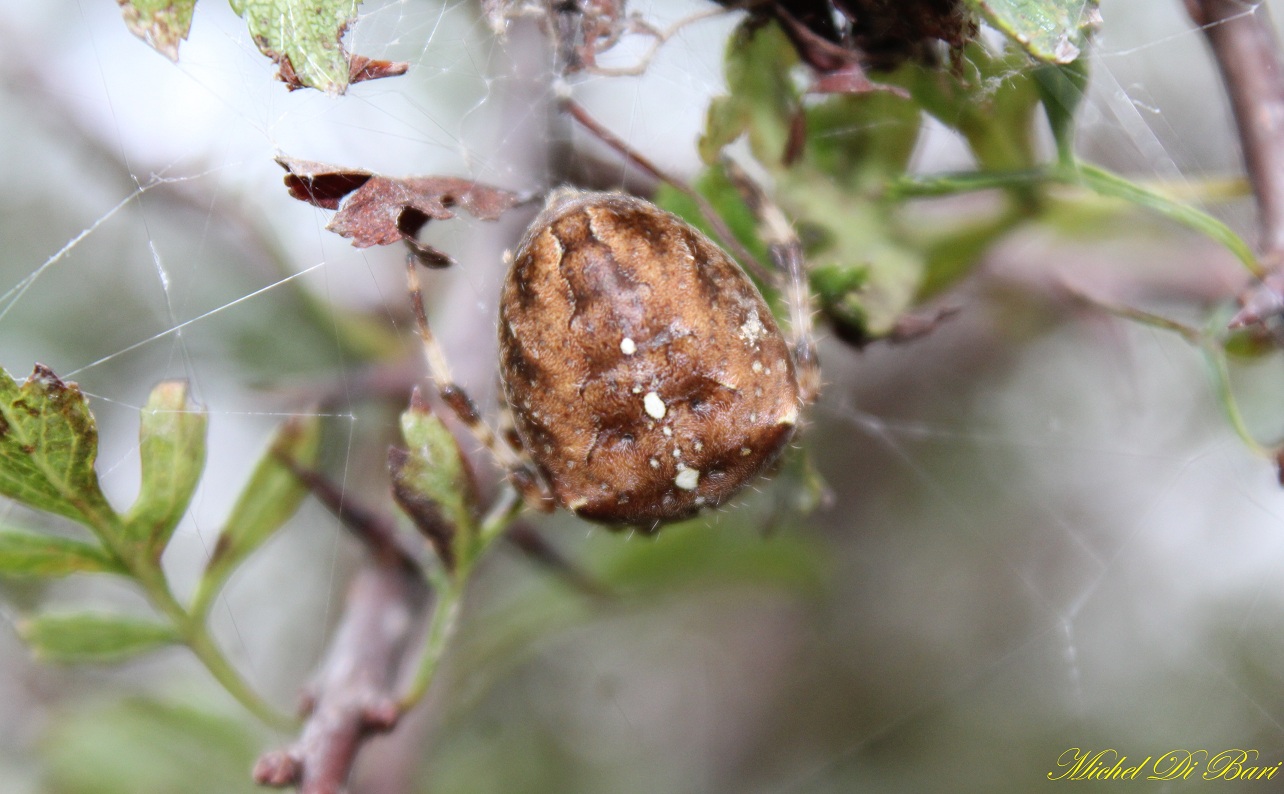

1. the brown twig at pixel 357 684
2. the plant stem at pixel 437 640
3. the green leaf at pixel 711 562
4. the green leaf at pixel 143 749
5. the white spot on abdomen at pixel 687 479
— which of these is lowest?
the green leaf at pixel 143 749

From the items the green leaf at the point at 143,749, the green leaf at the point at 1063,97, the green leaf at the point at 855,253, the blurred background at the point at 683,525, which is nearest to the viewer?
the green leaf at the point at 1063,97

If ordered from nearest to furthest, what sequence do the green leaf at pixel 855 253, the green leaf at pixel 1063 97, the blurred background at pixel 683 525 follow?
the green leaf at pixel 1063 97 → the green leaf at pixel 855 253 → the blurred background at pixel 683 525

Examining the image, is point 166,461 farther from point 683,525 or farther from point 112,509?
point 683,525

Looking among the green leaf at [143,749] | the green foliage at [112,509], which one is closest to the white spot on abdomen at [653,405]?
the green foliage at [112,509]

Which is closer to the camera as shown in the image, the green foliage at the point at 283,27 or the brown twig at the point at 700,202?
the green foliage at the point at 283,27

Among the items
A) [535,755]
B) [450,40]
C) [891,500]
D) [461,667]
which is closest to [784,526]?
[891,500]

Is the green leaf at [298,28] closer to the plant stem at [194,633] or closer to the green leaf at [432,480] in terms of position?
the green leaf at [432,480]

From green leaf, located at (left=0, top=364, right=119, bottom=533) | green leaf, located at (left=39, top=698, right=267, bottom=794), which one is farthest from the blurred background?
green leaf, located at (left=0, top=364, right=119, bottom=533)

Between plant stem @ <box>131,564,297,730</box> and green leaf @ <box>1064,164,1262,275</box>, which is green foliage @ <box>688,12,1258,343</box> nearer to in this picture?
green leaf @ <box>1064,164,1262,275</box>
